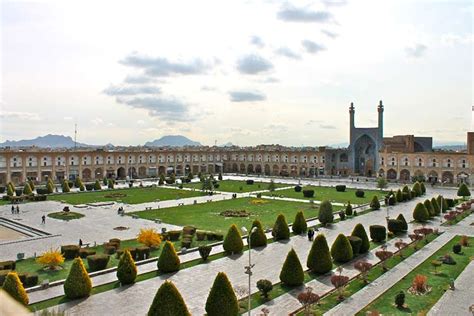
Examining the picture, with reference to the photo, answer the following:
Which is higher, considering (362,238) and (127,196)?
(127,196)

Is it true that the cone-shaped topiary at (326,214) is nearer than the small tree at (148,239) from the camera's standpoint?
No

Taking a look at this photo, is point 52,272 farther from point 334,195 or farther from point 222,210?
point 334,195

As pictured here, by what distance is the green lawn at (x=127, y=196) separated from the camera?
51.4 metres

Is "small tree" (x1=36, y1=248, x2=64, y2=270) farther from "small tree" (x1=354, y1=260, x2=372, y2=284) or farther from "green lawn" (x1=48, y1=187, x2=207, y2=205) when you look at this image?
"green lawn" (x1=48, y1=187, x2=207, y2=205)

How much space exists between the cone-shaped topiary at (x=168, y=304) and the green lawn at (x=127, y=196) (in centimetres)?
3695

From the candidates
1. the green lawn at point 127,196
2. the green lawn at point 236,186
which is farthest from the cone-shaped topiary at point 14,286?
the green lawn at point 236,186

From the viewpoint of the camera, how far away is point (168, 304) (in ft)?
44.2

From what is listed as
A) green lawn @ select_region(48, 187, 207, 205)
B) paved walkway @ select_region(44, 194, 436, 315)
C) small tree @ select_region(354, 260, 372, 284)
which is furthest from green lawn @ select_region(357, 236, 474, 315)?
green lawn @ select_region(48, 187, 207, 205)

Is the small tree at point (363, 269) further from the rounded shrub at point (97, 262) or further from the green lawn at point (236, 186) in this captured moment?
the green lawn at point (236, 186)

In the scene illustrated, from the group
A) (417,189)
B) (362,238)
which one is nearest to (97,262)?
(362,238)

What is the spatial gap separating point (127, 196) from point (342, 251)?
36892mm

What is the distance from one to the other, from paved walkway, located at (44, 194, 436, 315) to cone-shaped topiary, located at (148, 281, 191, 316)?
403 centimetres

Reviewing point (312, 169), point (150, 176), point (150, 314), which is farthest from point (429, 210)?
point (150, 176)

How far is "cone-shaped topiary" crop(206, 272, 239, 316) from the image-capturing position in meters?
15.4
